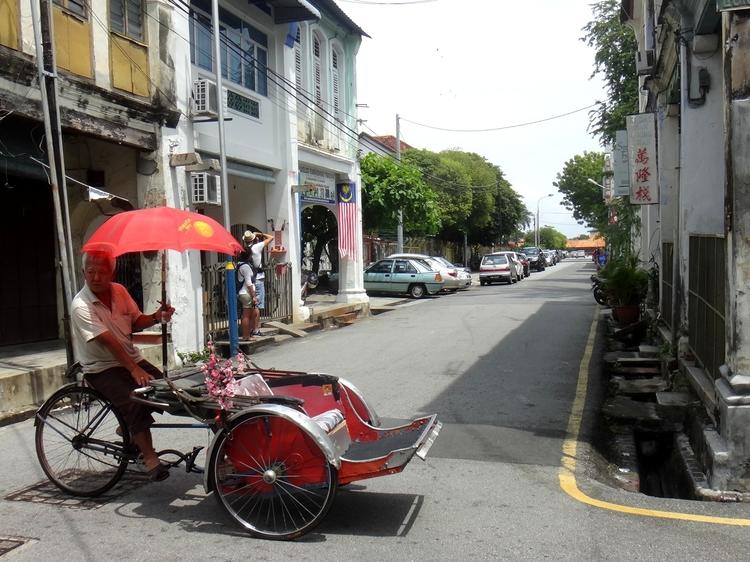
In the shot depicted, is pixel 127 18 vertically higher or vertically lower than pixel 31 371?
higher

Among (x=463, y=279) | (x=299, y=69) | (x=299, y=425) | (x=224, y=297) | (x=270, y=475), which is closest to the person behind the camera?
(x=299, y=425)

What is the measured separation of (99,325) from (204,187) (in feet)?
23.3

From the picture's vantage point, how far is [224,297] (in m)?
13.0

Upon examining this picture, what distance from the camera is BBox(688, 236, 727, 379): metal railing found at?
573cm

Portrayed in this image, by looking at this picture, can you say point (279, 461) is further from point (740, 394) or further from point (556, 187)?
point (556, 187)

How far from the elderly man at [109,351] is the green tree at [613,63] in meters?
19.1

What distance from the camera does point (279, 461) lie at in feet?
14.3

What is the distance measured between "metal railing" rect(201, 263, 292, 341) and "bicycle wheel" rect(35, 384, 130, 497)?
266 inches

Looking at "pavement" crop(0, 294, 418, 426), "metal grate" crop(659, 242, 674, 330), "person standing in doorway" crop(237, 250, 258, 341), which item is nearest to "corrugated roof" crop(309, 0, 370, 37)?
"person standing in doorway" crop(237, 250, 258, 341)

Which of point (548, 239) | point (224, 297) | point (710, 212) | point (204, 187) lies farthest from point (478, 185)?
point (548, 239)

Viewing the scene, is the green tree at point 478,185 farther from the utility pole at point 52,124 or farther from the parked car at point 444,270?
the utility pole at point 52,124

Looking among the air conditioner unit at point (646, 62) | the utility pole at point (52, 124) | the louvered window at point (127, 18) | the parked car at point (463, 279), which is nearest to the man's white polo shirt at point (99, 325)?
the utility pole at point (52, 124)

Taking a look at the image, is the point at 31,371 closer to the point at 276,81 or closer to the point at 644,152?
the point at 644,152

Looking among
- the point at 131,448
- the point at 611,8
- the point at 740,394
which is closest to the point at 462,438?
the point at 740,394
